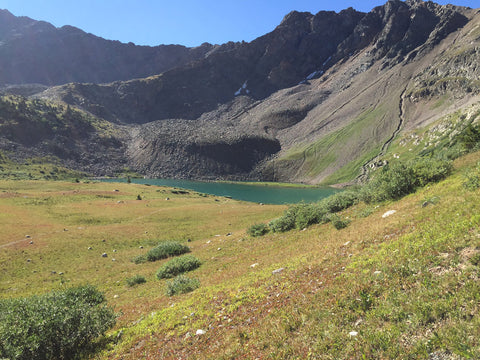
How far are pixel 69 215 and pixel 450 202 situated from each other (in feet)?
169

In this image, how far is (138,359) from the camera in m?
8.34

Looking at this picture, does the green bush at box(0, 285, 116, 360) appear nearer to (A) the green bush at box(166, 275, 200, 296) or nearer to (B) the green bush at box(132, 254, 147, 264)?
(A) the green bush at box(166, 275, 200, 296)

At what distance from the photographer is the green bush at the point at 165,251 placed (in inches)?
1045

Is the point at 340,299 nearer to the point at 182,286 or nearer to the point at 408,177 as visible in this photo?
the point at 182,286

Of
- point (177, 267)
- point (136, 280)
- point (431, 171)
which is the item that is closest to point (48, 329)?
point (136, 280)

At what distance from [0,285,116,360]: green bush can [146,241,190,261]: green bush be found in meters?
15.6

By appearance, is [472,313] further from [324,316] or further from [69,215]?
[69,215]

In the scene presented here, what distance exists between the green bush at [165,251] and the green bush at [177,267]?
615 centimetres

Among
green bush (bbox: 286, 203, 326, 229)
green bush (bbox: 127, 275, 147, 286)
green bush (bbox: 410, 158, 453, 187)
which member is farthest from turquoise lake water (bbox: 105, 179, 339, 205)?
green bush (bbox: 127, 275, 147, 286)

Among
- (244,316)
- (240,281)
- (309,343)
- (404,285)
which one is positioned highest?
(404,285)

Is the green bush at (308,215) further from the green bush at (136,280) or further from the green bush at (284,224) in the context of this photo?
the green bush at (136,280)

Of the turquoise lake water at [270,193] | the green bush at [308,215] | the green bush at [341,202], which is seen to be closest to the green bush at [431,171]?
the green bush at [341,202]

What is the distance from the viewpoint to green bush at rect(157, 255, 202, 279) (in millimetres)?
20062

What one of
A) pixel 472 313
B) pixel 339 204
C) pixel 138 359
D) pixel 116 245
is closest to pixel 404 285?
pixel 472 313
